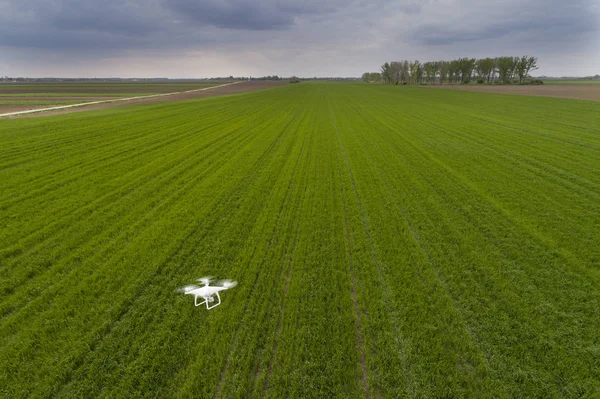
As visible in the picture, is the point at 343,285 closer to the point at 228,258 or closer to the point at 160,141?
the point at 228,258

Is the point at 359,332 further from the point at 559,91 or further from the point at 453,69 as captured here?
the point at 453,69

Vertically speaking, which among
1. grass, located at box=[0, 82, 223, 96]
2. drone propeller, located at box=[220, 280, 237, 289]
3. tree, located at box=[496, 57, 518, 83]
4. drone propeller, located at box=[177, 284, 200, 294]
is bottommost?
drone propeller, located at box=[177, 284, 200, 294]

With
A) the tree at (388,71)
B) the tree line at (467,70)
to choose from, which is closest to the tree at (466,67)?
the tree line at (467,70)

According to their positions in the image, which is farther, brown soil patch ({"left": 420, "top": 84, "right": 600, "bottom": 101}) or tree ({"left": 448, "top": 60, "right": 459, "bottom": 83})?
tree ({"left": 448, "top": 60, "right": 459, "bottom": 83})

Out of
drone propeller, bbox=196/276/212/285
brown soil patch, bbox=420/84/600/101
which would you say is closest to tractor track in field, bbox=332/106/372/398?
drone propeller, bbox=196/276/212/285

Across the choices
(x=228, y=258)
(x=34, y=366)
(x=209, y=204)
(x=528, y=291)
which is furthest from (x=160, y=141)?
(x=528, y=291)

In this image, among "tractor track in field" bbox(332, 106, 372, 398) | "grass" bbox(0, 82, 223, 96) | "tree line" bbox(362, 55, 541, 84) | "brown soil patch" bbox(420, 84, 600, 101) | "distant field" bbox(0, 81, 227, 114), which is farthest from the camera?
"tree line" bbox(362, 55, 541, 84)

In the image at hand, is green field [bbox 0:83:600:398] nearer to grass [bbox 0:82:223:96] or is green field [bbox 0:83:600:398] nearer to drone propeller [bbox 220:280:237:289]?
drone propeller [bbox 220:280:237:289]
